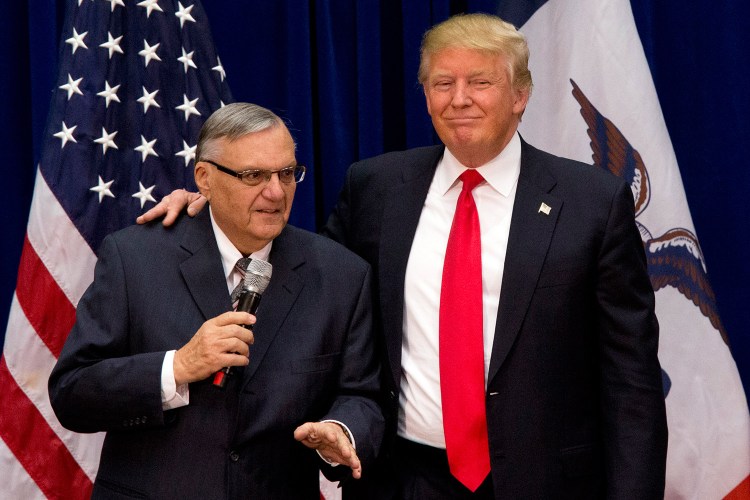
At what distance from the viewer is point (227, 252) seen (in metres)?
2.25

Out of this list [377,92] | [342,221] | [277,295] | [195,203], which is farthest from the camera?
[377,92]

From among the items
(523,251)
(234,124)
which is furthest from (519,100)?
(234,124)

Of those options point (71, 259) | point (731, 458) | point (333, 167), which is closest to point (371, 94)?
point (333, 167)

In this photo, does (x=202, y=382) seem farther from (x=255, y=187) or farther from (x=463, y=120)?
(x=463, y=120)

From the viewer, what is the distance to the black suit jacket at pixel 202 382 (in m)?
2.07

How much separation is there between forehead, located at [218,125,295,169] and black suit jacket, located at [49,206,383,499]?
0.22 meters

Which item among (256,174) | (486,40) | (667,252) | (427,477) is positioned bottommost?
(427,477)

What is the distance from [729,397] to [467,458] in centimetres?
128

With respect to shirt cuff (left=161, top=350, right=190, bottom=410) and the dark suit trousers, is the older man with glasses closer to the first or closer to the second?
shirt cuff (left=161, top=350, right=190, bottom=410)

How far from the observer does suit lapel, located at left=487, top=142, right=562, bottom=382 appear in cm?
222

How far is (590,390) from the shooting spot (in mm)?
2346

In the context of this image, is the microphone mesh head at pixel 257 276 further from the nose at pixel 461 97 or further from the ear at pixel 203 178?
the nose at pixel 461 97

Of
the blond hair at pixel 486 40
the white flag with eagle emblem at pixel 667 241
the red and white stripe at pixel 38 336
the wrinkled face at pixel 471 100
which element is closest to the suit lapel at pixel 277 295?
the wrinkled face at pixel 471 100

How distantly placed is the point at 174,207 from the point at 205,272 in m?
0.23
